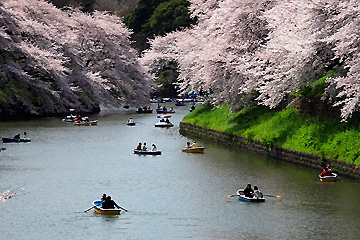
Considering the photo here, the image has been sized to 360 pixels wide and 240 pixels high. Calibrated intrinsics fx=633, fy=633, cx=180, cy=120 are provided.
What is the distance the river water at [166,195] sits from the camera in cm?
2430

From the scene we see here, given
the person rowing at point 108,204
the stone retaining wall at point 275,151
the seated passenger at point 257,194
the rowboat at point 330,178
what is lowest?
the person rowing at point 108,204

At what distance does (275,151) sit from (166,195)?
36.8 ft

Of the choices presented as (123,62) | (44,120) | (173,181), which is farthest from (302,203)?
(123,62)

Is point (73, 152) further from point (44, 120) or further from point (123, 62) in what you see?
point (123, 62)

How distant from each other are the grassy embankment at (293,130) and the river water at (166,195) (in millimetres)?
1425

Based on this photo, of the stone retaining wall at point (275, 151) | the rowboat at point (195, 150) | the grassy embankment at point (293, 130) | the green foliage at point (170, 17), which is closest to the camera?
the stone retaining wall at point (275, 151)

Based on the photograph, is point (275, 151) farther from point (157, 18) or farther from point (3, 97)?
point (157, 18)

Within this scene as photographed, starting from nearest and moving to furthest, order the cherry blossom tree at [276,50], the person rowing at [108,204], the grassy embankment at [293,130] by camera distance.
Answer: the person rowing at [108,204] → the cherry blossom tree at [276,50] → the grassy embankment at [293,130]

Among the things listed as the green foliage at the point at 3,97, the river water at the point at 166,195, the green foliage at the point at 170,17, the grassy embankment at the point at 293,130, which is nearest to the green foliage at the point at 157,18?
the green foliage at the point at 170,17

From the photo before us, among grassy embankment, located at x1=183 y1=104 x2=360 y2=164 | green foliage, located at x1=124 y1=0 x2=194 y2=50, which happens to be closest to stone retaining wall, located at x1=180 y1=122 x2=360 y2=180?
grassy embankment, located at x1=183 y1=104 x2=360 y2=164

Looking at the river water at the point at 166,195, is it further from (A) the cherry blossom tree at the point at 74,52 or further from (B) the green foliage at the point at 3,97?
(A) the cherry blossom tree at the point at 74,52

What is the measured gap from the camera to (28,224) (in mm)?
25250

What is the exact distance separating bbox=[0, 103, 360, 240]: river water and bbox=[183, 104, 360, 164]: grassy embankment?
1.42 m

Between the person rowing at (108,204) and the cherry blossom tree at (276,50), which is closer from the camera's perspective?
the person rowing at (108,204)
